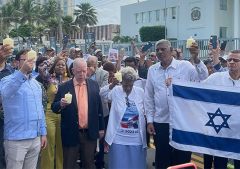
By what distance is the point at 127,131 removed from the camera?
15.7 ft

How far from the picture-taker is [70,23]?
228 ft

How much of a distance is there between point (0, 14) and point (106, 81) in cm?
7564

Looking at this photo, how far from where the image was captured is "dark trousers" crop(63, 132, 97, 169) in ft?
15.9

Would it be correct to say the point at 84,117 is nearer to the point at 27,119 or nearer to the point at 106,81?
the point at 27,119

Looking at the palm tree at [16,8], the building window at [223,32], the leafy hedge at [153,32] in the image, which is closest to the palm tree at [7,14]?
the palm tree at [16,8]

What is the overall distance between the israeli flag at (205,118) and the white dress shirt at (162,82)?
15 centimetres

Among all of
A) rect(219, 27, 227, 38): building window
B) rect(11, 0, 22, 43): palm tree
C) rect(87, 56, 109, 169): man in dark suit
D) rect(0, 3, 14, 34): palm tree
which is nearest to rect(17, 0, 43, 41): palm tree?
rect(11, 0, 22, 43): palm tree

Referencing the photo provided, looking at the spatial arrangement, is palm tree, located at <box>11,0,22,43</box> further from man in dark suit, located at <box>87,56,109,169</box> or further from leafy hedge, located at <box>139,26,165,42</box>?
man in dark suit, located at <box>87,56,109,169</box>

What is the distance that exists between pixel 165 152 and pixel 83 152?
1226 mm

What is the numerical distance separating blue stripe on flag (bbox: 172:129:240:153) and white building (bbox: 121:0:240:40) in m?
43.5

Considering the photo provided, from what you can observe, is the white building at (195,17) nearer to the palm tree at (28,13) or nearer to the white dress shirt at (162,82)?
the palm tree at (28,13)

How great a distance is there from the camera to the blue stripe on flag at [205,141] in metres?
4.32

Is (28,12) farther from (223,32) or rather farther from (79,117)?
(79,117)

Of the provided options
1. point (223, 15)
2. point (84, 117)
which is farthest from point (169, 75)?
point (223, 15)
